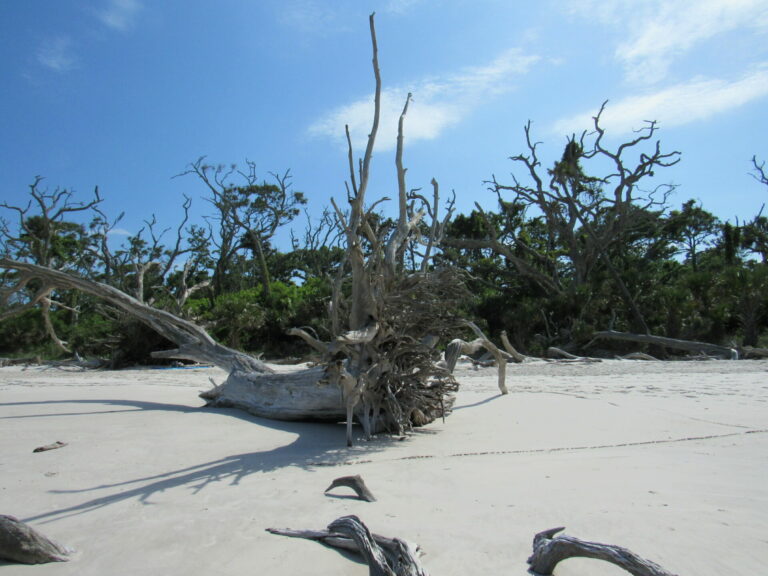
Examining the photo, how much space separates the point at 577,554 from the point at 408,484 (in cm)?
153

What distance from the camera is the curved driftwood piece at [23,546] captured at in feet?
7.32

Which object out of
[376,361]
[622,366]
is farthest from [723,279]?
[376,361]

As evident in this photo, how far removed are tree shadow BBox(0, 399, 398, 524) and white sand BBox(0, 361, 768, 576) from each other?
2 cm

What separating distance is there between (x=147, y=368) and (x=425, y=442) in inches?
420

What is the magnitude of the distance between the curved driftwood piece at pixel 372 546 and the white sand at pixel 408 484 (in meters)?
0.06

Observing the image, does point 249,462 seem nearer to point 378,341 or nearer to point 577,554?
point 378,341

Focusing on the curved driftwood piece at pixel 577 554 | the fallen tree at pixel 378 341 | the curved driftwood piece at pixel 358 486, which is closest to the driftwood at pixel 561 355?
the fallen tree at pixel 378 341

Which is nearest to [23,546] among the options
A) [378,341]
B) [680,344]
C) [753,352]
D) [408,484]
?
[408,484]

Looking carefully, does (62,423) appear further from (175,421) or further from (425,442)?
(425,442)

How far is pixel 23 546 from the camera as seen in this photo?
2.23 meters

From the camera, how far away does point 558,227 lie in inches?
866

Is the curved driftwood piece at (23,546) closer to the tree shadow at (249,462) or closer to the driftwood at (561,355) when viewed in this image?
the tree shadow at (249,462)

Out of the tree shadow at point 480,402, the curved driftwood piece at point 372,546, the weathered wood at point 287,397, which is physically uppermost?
the weathered wood at point 287,397

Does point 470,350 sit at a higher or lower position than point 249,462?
higher
